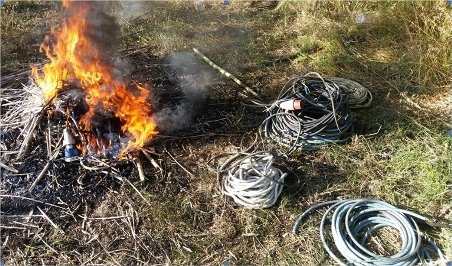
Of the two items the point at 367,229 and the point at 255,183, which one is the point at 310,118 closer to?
the point at 255,183

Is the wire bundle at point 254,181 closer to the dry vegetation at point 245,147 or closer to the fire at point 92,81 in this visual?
the dry vegetation at point 245,147

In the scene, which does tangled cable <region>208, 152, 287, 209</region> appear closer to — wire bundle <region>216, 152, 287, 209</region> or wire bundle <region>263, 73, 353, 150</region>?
wire bundle <region>216, 152, 287, 209</region>

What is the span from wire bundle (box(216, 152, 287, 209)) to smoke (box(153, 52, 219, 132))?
3.48 ft

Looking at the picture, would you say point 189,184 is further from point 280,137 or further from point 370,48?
point 370,48

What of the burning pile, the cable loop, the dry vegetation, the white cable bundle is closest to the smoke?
the dry vegetation

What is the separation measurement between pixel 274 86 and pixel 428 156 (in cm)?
231

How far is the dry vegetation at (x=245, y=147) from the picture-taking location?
3.68 metres

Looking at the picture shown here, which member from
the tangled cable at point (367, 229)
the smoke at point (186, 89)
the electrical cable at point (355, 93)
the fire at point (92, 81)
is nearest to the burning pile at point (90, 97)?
the fire at point (92, 81)

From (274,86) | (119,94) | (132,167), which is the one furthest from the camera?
(274,86)

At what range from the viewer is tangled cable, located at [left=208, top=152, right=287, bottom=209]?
12.6 feet

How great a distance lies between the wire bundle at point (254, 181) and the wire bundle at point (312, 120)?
0.57 metres

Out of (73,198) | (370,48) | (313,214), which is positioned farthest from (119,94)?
(370,48)

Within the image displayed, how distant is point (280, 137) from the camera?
183 inches

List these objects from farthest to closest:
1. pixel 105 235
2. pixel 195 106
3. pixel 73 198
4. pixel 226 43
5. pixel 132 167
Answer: pixel 226 43 < pixel 195 106 < pixel 132 167 < pixel 73 198 < pixel 105 235
